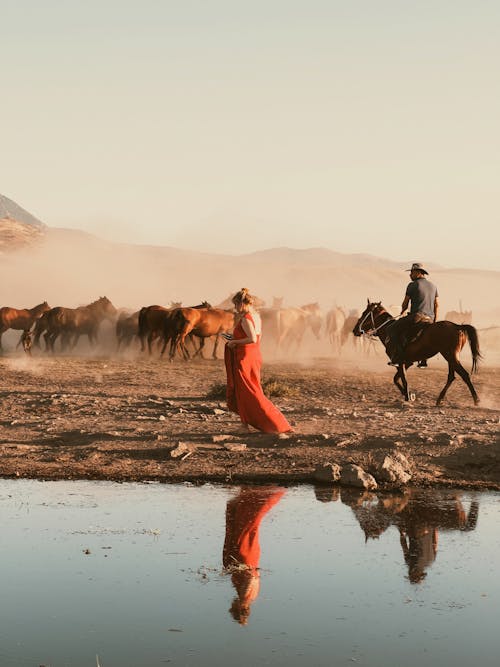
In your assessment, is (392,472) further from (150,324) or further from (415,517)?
(150,324)

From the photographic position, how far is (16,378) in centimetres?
2317

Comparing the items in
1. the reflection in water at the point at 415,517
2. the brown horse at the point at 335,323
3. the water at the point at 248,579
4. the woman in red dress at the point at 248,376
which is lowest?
the water at the point at 248,579

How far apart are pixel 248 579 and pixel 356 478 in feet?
11.6

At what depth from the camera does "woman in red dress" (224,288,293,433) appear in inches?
503

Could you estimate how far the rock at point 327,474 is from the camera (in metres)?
10.4

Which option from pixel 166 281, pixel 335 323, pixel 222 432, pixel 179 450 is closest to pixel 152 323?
pixel 335 323

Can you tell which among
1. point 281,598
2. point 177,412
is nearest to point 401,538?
point 281,598

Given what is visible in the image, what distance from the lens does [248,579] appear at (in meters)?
6.78

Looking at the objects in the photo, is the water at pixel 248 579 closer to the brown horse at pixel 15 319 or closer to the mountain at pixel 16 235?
the brown horse at pixel 15 319

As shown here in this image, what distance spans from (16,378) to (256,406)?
38.0 feet

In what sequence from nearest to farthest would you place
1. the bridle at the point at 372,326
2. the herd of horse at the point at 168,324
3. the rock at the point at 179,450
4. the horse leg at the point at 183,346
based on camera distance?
the rock at the point at 179,450 → the bridle at the point at 372,326 → the horse leg at the point at 183,346 → the herd of horse at the point at 168,324

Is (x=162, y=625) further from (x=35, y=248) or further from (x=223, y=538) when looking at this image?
(x=35, y=248)

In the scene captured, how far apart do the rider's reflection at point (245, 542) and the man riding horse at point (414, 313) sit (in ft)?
27.8

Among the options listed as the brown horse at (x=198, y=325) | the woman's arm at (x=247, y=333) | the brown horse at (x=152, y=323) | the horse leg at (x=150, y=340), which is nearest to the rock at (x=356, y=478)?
the woman's arm at (x=247, y=333)
